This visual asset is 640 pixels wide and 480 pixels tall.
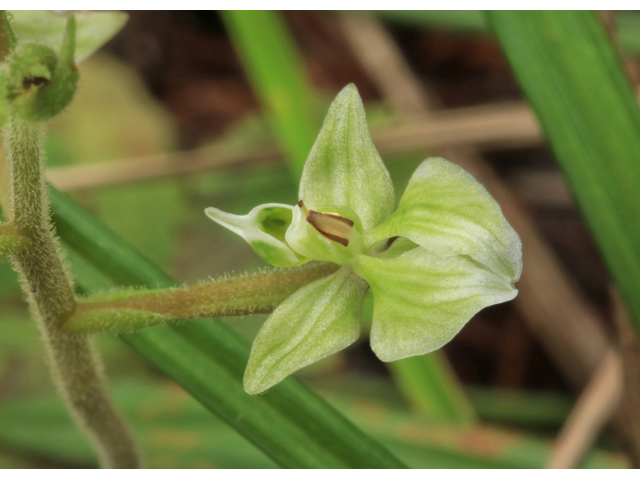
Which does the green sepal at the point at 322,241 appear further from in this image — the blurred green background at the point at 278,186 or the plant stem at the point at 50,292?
the blurred green background at the point at 278,186

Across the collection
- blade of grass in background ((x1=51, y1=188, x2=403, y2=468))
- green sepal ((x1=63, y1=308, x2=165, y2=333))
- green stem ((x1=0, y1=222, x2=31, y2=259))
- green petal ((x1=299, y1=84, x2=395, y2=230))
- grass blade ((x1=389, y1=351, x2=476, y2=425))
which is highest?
green stem ((x1=0, y1=222, x2=31, y2=259))

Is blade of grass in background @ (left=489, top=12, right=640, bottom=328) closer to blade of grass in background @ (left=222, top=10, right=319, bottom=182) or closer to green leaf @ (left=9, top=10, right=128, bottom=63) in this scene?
green leaf @ (left=9, top=10, right=128, bottom=63)

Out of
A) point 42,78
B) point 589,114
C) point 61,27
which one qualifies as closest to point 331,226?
point 42,78

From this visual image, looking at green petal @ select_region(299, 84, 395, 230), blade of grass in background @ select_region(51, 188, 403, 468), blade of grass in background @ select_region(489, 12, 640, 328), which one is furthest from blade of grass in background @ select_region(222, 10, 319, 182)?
green petal @ select_region(299, 84, 395, 230)

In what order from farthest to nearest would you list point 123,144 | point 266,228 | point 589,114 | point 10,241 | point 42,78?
point 123,144, point 589,114, point 266,228, point 10,241, point 42,78

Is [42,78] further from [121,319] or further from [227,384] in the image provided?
[227,384]

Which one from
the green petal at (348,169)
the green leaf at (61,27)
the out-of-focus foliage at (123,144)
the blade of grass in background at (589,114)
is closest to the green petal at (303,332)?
the green petal at (348,169)
